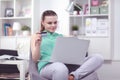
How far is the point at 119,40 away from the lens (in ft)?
13.5

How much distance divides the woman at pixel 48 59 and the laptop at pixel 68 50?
0.07m

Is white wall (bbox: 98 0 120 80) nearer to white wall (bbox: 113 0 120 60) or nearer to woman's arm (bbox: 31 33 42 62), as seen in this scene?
white wall (bbox: 113 0 120 60)

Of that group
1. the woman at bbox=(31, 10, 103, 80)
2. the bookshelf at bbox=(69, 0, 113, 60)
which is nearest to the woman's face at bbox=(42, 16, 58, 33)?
the woman at bbox=(31, 10, 103, 80)

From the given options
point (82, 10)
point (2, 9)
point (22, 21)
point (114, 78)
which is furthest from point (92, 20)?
point (2, 9)

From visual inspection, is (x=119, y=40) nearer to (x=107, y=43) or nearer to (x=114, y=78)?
(x=107, y=43)

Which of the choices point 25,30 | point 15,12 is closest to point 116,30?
point 25,30

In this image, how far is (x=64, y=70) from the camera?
211 cm

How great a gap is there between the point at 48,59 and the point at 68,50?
24 cm

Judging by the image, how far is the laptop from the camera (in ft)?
7.16

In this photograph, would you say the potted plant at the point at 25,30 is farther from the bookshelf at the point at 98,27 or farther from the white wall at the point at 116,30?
the white wall at the point at 116,30

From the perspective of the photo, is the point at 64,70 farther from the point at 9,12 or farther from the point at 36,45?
the point at 9,12

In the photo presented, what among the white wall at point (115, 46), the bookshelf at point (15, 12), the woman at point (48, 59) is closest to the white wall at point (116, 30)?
the white wall at point (115, 46)

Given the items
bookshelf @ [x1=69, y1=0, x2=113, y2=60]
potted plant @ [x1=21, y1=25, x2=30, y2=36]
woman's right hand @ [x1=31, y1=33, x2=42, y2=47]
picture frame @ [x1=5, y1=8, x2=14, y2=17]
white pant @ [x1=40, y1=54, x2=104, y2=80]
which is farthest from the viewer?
picture frame @ [x1=5, y1=8, x2=14, y2=17]

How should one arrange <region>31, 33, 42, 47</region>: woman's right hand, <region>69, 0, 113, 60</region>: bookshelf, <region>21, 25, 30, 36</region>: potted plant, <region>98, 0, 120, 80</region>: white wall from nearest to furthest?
1. <region>31, 33, 42, 47</region>: woman's right hand
2. <region>69, 0, 113, 60</region>: bookshelf
3. <region>98, 0, 120, 80</region>: white wall
4. <region>21, 25, 30, 36</region>: potted plant
